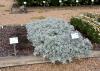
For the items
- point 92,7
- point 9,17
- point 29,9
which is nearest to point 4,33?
point 9,17

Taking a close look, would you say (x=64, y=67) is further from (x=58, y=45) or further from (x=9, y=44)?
(x=9, y=44)

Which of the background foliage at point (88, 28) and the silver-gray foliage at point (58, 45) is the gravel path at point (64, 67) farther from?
the background foliage at point (88, 28)

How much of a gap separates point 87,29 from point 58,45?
1333mm

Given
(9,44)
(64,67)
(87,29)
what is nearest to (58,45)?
(64,67)

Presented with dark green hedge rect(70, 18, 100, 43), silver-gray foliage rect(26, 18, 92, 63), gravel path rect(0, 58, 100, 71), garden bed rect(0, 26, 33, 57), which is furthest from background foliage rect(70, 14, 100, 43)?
garden bed rect(0, 26, 33, 57)

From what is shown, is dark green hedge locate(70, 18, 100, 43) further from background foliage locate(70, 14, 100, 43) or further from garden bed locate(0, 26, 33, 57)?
garden bed locate(0, 26, 33, 57)

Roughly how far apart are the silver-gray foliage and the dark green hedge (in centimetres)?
41

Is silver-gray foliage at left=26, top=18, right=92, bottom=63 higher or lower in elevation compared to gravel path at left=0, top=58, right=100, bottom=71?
higher

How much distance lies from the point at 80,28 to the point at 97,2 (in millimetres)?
5436

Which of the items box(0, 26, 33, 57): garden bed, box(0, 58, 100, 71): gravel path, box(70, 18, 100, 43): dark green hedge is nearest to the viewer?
box(0, 58, 100, 71): gravel path

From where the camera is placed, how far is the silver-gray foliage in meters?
6.30

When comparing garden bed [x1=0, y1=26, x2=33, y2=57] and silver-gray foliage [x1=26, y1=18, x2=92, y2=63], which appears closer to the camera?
silver-gray foliage [x1=26, y1=18, x2=92, y2=63]

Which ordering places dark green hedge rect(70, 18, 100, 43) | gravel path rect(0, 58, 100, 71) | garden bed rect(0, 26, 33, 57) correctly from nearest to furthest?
gravel path rect(0, 58, 100, 71)
garden bed rect(0, 26, 33, 57)
dark green hedge rect(70, 18, 100, 43)

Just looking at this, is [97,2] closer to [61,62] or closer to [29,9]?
[29,9]
